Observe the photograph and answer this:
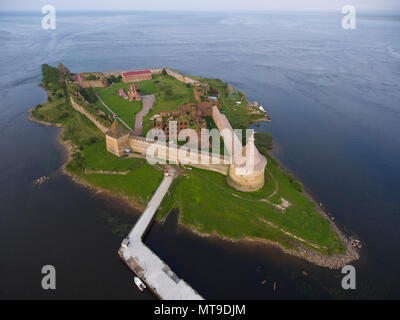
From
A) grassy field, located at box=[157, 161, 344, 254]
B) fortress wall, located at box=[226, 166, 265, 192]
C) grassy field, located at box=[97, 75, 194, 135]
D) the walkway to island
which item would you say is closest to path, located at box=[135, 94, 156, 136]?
grassy field, located at box=[97, 75, 194, 135]

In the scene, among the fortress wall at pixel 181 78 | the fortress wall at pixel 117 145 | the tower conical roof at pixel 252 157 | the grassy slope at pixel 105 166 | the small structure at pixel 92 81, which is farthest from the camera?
the fortress wall at pixel 181 78

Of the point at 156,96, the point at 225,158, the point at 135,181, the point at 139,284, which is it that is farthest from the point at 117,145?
the point at 156,96

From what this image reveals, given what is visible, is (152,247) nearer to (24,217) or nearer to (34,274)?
(34,274)

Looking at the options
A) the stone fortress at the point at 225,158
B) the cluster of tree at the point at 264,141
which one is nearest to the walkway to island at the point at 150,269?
the stone fortress at the point at 225,158

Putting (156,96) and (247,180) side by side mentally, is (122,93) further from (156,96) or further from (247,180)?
(247,180)

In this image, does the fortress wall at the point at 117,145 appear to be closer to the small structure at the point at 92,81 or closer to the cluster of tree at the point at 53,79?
the small structure at the point at 92,81

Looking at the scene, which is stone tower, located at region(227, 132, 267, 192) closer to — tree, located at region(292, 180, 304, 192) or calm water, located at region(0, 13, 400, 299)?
tree, located at region(292, 180, 304, 192)
